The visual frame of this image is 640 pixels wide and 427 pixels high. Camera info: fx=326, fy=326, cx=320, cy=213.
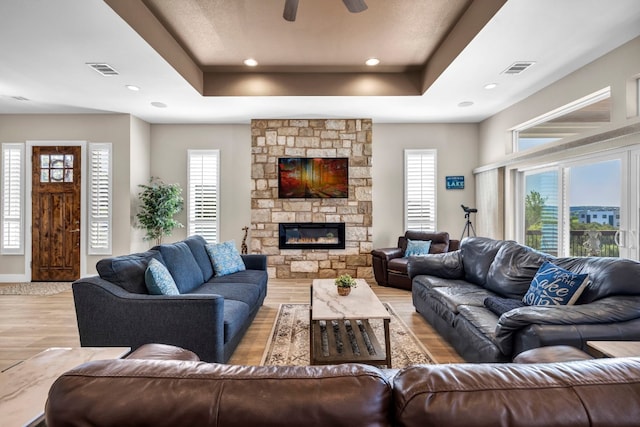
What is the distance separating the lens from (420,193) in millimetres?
6199

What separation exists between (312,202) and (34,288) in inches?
181

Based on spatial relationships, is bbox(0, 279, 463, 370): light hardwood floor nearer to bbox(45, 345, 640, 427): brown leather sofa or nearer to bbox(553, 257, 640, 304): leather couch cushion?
bbox(553, 257, 640, 304): leather couch cushion

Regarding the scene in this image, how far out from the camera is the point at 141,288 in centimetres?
256

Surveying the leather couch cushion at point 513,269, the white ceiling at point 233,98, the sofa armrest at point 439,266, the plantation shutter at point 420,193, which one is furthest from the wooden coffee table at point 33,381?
the plantation shutter at point 420,193

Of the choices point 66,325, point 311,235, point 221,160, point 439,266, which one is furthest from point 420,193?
point 66,325

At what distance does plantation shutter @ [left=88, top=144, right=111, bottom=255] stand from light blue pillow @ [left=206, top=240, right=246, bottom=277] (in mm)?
2807

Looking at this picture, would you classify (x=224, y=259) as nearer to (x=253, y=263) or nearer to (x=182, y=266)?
(x=253, y=263)

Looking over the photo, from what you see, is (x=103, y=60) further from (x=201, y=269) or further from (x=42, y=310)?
(x=42, y=310)

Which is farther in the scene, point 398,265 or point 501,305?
point 398,265

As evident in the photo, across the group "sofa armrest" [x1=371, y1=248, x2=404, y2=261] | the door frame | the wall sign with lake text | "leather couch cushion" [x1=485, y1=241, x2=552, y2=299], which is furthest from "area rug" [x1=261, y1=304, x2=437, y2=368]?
the door frame

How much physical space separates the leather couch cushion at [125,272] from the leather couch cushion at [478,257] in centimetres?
322

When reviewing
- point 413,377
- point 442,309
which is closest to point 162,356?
point 413,377

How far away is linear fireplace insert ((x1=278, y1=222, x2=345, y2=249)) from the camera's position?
587 centimetres

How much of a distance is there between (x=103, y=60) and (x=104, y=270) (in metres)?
2.48
